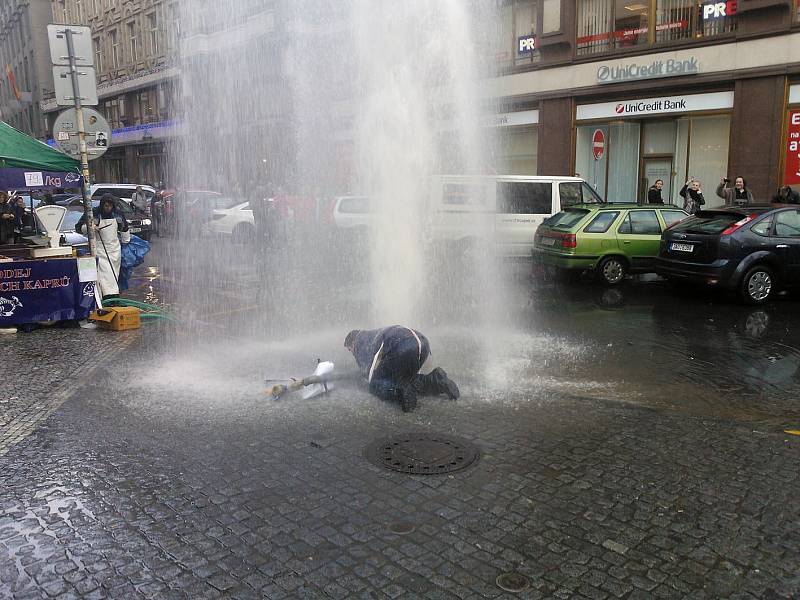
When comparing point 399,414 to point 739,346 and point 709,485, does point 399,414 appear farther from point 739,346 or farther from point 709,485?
point 739,346

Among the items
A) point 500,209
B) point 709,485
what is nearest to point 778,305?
point 500,209

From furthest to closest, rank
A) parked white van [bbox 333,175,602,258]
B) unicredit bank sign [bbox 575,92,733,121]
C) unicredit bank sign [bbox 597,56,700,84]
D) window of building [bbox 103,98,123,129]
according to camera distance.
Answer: window of building [bbox 103,98,123,129] → unicredit bank sign [bbox 597,56,700,84] → unicredit bank sign [bbox 575,92,733,121] → parked white van [bbox 333,175,602,258]

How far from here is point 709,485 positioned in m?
4.24

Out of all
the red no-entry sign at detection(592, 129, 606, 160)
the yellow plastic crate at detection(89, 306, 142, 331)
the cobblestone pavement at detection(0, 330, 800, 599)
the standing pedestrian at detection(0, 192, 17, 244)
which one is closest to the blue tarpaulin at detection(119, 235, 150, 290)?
the yellow plastic crate at detection(89, 306, 142, 331)

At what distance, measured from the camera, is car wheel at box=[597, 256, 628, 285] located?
13352mm

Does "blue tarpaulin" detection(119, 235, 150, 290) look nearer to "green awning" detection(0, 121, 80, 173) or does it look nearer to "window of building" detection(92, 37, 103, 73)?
"green awning" detection(0, 121, 80, 173)

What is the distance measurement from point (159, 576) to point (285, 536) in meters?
0.68

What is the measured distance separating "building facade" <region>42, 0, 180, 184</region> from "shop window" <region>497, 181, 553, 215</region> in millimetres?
Result: 32365

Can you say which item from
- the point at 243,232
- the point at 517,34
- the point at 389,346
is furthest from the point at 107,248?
the point at 517,34

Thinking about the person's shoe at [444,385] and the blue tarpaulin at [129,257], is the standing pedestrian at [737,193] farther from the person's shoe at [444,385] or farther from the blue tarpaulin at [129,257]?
the blue tarpaulin at [129,257]

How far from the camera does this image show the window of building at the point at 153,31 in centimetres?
4250

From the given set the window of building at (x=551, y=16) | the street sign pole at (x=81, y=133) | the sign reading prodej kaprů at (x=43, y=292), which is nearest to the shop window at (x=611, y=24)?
the window of building at (x=551, y=16)

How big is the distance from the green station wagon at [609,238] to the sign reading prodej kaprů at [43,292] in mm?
8513

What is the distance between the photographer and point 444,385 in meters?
5.98
